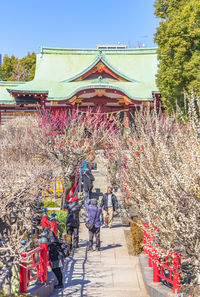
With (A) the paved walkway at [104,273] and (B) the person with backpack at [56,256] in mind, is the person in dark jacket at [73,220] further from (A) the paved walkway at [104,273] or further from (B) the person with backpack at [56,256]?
(B) the person with backpack at [56,256]

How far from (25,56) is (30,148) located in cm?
3091

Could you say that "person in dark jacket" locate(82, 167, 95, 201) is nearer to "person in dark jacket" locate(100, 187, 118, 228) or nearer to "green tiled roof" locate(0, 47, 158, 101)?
"person in dark jacket" locate(100, 187, 118, 228)

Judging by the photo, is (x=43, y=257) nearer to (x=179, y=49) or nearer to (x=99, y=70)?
(x=179, y=49)

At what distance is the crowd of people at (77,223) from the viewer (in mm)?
7219

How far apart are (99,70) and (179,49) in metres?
10.2

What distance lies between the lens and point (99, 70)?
82.4 ft

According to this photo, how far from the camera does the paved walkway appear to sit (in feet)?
23.5

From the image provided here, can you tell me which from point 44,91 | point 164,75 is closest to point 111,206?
point 164,75

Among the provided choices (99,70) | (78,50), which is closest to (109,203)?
(99,70)

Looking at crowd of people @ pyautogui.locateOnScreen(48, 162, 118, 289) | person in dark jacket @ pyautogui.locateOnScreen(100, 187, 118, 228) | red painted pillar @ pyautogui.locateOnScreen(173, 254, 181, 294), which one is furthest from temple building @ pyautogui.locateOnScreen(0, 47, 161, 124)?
red painted pillar @ pyautogui.locateOnScreen(173, 254, 181, 294)

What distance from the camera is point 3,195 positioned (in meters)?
6.53

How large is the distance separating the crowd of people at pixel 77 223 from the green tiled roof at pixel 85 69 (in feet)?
35.2

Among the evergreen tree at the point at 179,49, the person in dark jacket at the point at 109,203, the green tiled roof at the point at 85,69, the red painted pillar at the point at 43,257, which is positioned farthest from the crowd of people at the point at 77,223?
the green tiled roof at the point at 85,69

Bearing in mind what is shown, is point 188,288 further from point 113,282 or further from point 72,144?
point 72,144
